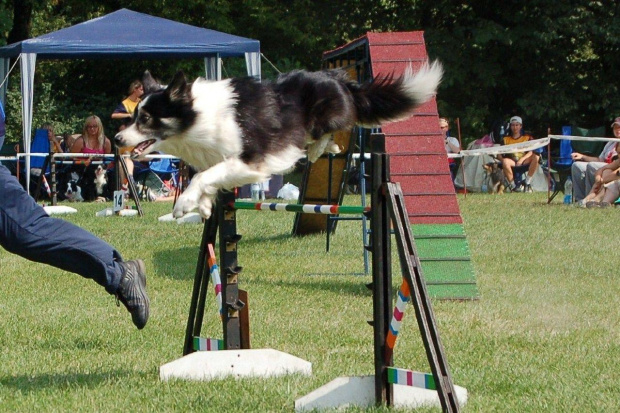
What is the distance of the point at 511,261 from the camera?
8.52 meters

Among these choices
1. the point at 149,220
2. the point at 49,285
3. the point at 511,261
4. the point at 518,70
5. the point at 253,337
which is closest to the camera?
the point at 253,337

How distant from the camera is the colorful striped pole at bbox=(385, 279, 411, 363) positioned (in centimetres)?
371

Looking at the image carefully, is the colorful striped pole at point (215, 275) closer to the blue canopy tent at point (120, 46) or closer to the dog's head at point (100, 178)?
the blue canopy tent at point (120, 46)

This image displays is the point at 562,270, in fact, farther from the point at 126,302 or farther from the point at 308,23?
the point at 308,23

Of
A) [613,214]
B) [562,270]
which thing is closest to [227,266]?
[562,270]

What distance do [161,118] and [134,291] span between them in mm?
983

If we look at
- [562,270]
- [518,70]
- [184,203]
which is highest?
[518,70]

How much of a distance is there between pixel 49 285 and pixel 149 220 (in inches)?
173

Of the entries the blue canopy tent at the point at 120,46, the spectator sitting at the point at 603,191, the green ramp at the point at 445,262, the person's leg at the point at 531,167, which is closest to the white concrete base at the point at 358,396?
the green ramp at the point at 445,262

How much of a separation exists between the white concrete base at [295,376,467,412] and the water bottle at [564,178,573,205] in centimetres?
1057

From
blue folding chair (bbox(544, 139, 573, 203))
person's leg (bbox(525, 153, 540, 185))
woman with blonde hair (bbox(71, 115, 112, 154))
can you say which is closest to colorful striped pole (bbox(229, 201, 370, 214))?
blue folding chair (bbox(544, 139, 573, 203))

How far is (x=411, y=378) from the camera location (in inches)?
146

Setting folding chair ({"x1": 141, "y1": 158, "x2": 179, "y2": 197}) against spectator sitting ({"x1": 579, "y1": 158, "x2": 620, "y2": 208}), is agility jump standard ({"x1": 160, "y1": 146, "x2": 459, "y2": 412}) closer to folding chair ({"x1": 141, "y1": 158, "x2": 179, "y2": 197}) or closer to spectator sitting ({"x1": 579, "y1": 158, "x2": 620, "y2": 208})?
spectator sitting ({"x1": 579, "y1": 158, "x2": 620, "y2": 208})

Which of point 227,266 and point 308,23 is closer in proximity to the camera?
point 227,266
